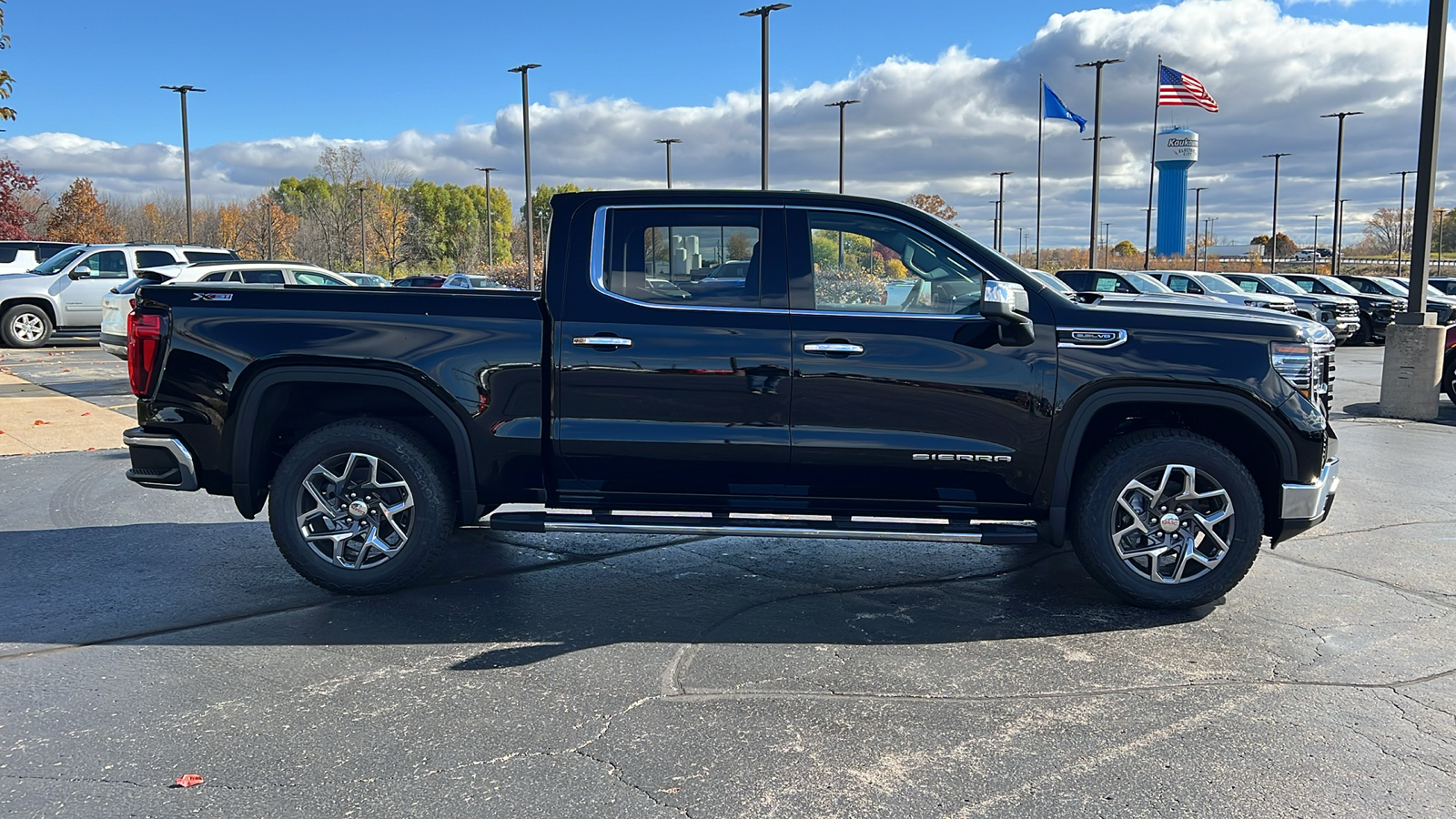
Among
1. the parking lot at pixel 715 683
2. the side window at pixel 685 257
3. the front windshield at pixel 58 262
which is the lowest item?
the parking lot at pixel 715 683

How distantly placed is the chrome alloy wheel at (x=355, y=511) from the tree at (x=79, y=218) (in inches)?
2531

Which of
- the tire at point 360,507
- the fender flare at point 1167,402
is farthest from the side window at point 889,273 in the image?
the tire at point 360,507

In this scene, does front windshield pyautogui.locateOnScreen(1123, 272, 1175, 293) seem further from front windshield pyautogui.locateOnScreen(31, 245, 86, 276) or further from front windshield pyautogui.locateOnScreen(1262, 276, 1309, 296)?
front windshield pyautogui.locateOnScreen(31, 245, 86, 276)

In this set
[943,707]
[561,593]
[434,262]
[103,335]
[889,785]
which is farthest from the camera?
[434,262]

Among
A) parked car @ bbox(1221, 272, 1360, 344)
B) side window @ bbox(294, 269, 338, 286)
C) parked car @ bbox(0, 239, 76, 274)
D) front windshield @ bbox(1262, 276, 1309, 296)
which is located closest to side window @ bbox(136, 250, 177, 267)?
parked car @ bbox(0, 239, 76, 274)

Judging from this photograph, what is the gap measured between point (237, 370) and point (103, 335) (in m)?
11.1

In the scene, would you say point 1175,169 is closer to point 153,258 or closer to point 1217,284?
point 1217,284

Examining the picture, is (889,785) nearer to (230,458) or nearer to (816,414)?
(816,414)

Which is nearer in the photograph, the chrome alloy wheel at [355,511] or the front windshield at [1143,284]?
the chrome alloy wheel at [355,511]

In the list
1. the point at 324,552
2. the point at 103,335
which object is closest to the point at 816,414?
the point at 324,552

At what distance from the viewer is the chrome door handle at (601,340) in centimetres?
507

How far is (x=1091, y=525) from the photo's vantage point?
508 centimetres

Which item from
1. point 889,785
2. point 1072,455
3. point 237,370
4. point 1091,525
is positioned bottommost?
point 889,785

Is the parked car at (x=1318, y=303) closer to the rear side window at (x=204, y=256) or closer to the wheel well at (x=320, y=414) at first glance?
the wheel well at (x=320, y=414)
